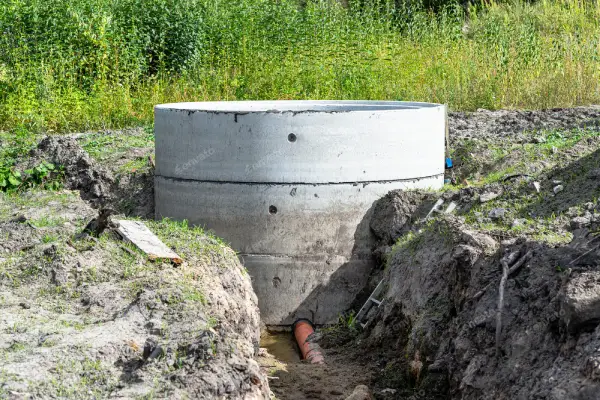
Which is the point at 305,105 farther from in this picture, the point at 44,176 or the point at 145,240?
the point at 145,240

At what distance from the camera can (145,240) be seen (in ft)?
18.7

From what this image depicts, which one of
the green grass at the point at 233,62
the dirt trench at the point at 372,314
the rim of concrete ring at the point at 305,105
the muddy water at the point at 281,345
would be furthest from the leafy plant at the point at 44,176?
the green grass at the point at 233,62

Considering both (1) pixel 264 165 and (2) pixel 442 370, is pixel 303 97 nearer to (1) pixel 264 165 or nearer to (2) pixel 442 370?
(1) pixel 264 165

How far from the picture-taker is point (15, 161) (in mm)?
8734

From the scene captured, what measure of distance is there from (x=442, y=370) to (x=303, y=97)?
7828 millimetres

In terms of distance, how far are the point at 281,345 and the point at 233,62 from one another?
284 inches

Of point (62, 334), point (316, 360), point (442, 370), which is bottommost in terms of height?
point (316, 360)

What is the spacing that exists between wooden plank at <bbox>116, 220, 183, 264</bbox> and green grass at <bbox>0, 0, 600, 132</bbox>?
5.51 meters

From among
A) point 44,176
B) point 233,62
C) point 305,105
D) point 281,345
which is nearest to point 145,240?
point 281,345

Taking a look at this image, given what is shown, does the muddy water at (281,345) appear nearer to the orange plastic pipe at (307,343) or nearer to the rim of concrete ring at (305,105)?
the orange plastic pipe at (307,343)

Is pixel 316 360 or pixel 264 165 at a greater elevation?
pixel 264 165

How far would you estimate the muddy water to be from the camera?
21.2 ft

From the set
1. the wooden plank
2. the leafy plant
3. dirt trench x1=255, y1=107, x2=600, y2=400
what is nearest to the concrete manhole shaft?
dirt trench x1=255, y1=107, x2=600, y2=400

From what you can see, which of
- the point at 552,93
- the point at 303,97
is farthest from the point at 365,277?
the point at 552,93
